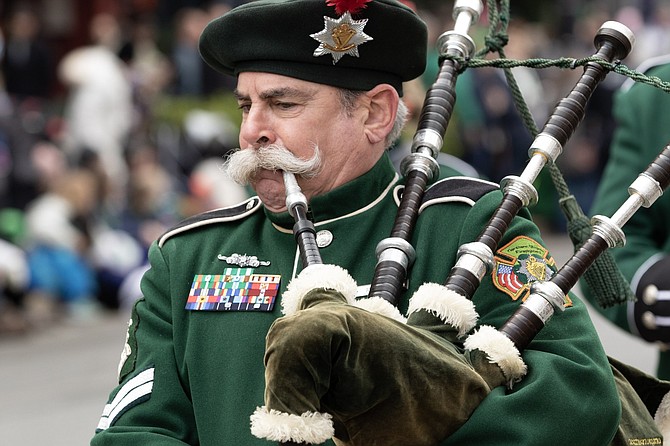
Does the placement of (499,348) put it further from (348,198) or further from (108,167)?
(108,167)

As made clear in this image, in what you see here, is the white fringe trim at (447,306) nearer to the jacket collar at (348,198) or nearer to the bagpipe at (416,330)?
the bagpipe at (416,330)

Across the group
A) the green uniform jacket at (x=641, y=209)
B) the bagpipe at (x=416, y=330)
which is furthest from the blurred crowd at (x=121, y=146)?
the bagpipe at (x=416, y=330)

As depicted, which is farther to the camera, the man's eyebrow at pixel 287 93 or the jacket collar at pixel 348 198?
the jacket collar at pixel 348 198

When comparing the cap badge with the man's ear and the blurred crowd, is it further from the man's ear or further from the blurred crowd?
the blurred crowd

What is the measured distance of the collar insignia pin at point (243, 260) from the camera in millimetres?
3410

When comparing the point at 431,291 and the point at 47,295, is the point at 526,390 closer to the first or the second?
the point at 431,291

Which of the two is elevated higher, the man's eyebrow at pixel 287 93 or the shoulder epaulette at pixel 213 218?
the man's eyebrow at pixel 287 93

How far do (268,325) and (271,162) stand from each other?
0.40 meters

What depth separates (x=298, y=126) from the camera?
→ 127 inches

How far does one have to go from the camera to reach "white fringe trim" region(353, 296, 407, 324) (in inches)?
107

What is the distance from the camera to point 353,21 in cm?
323

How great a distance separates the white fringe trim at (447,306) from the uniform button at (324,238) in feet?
1.81

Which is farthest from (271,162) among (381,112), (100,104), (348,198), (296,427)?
(100,104)

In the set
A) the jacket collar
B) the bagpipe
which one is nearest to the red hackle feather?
the bagpipe
